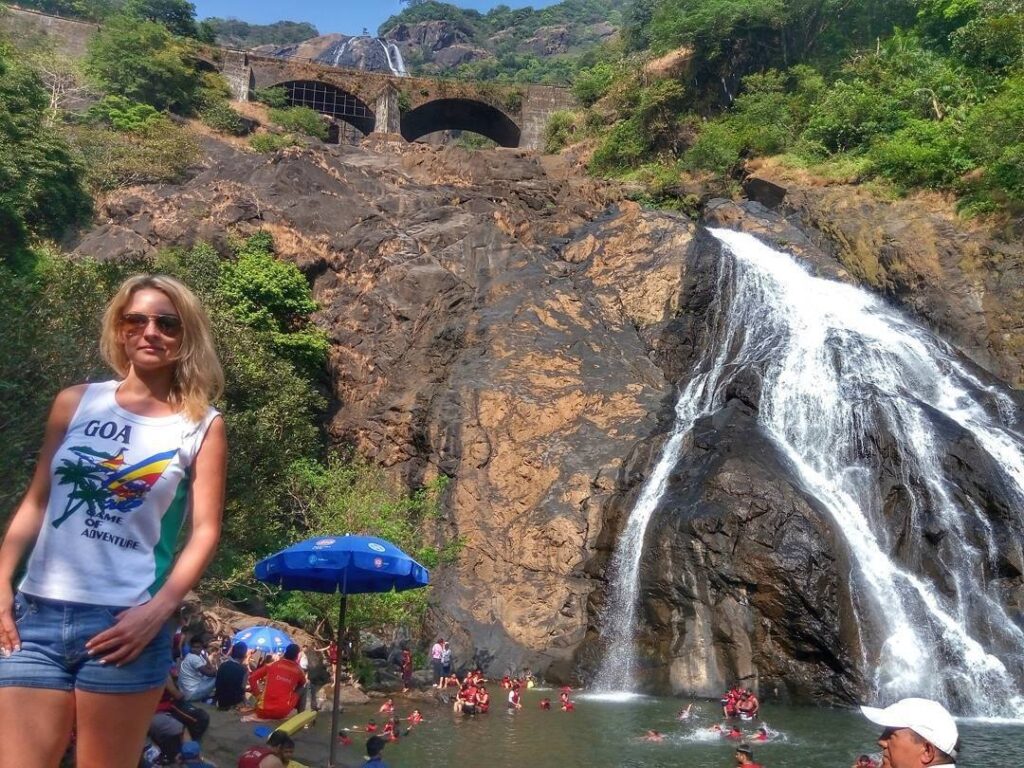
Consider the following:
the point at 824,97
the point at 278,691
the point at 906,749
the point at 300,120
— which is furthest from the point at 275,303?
the point at 906,749

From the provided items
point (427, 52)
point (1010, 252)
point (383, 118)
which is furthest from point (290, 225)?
point (427, 52)

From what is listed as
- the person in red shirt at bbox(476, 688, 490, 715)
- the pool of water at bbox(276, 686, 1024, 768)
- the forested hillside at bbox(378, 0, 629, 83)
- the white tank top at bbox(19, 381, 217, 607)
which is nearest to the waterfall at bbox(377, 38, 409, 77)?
the forested hillside at bbox(378, 0, 629, 83)

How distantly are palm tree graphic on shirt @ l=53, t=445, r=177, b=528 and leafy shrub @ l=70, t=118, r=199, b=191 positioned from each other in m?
35.8

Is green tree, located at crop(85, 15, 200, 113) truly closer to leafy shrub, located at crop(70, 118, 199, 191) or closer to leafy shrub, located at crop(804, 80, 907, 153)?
leafy shrub, located at crop(70, 118, 199, 191)

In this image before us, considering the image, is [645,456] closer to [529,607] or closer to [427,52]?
[529,607]

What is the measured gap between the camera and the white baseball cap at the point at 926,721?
3.32 meters

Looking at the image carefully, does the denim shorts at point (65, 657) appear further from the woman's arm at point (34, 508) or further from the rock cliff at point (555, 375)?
the rock cliff at point (555, 375)

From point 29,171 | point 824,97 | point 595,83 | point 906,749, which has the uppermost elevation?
point 595,83

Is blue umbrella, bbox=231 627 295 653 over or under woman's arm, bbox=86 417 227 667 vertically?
under

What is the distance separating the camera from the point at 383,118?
50.7 metres

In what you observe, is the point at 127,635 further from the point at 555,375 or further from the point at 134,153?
the point at 134,153

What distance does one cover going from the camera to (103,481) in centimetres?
264

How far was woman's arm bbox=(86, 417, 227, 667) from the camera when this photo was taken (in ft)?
8.20

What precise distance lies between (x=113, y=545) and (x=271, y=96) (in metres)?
50.3
